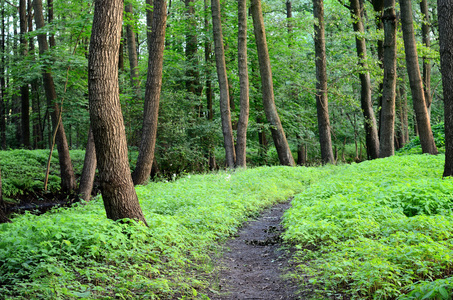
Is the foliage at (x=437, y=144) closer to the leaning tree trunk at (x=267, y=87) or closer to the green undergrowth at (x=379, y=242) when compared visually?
the leaning tree trunk at (x=267, y=87)

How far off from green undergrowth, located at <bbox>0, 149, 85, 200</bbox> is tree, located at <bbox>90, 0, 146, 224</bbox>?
10720 millimetres

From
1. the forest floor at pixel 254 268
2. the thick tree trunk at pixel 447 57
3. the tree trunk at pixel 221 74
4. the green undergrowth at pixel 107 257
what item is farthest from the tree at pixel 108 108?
the tree trunk at pixel 221 74

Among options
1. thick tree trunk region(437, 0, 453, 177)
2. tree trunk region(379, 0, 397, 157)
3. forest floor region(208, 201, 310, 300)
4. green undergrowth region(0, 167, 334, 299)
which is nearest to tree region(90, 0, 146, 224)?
green undergrowth region(0, 167, 334, 299)

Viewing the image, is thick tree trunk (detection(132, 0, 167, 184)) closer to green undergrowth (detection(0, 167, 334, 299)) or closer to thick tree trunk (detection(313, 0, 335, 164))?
green undergrowth (detection(0, 167, 334, 299))

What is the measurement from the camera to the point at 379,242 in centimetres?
456

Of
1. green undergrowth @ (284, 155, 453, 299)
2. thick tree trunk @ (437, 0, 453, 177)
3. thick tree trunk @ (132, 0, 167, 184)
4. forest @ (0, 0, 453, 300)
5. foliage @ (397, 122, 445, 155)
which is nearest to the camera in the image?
green undergrowth @ (284, 155, 453, 299)

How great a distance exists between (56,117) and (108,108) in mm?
9885

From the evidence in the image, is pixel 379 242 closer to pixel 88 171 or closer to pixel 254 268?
pixel 254 268

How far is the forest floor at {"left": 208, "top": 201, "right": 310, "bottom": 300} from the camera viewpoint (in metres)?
4.38

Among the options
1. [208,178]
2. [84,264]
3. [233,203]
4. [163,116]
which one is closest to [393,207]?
[233,203]

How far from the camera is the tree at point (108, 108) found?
5.25m

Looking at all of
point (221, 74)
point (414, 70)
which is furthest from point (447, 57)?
point (221, 74)

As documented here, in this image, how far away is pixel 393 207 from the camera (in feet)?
20.0

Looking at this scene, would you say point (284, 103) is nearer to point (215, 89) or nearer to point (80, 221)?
point (215, 89)
